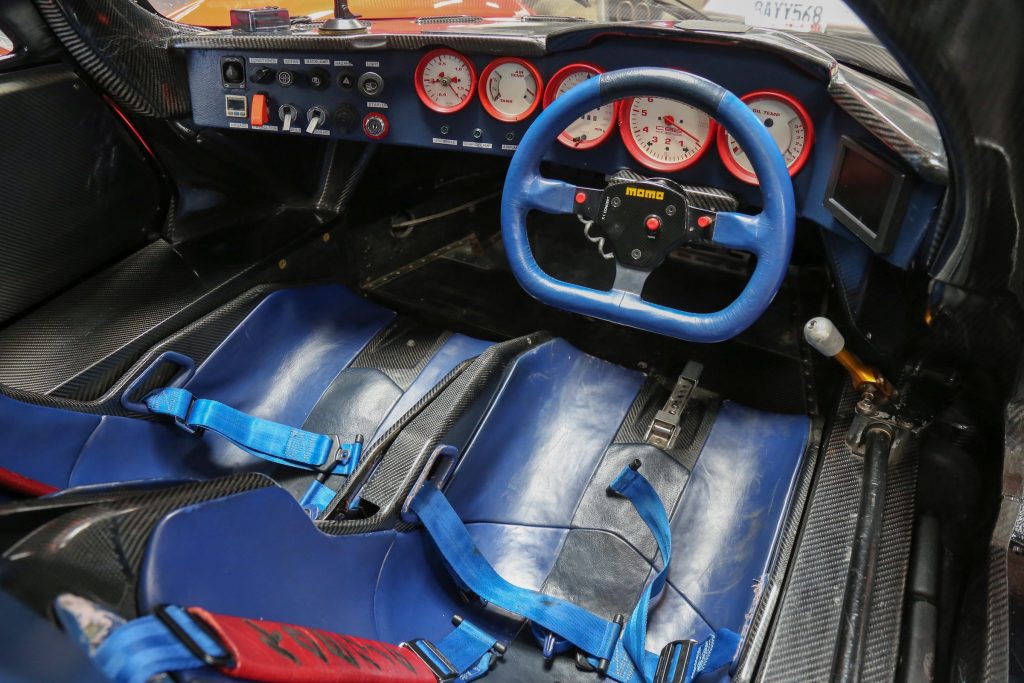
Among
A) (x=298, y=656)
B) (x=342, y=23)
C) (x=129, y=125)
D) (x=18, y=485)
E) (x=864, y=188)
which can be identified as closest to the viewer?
(x=298, y=656)

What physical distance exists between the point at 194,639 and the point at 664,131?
1.35 metres

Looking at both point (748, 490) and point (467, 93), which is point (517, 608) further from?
point (467, 93)

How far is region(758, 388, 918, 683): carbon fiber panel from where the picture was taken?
130 centimetres

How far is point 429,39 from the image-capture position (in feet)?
5.99

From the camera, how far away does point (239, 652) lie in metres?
0.79

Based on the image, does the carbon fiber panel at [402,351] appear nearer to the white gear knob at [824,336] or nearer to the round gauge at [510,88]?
the round gauge at [510,88]

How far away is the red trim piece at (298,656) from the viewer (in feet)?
2.64

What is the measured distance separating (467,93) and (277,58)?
53cm

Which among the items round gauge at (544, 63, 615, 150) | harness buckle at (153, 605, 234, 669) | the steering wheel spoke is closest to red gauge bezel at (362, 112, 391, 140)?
round gauge at (544, 63, 615, 150)

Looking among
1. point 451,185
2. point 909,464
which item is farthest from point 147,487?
point 451,185

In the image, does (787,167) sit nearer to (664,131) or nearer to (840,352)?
(664,131)

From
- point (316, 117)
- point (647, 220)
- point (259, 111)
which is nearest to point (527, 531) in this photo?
point (647, 220)

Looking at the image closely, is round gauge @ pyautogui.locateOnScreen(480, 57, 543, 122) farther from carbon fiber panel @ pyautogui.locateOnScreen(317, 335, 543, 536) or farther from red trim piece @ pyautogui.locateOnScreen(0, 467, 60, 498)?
red trim piece @ pyautogui.locateOnScreen(0, 467, 60, 498)

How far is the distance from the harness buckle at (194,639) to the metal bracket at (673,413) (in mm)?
1411
